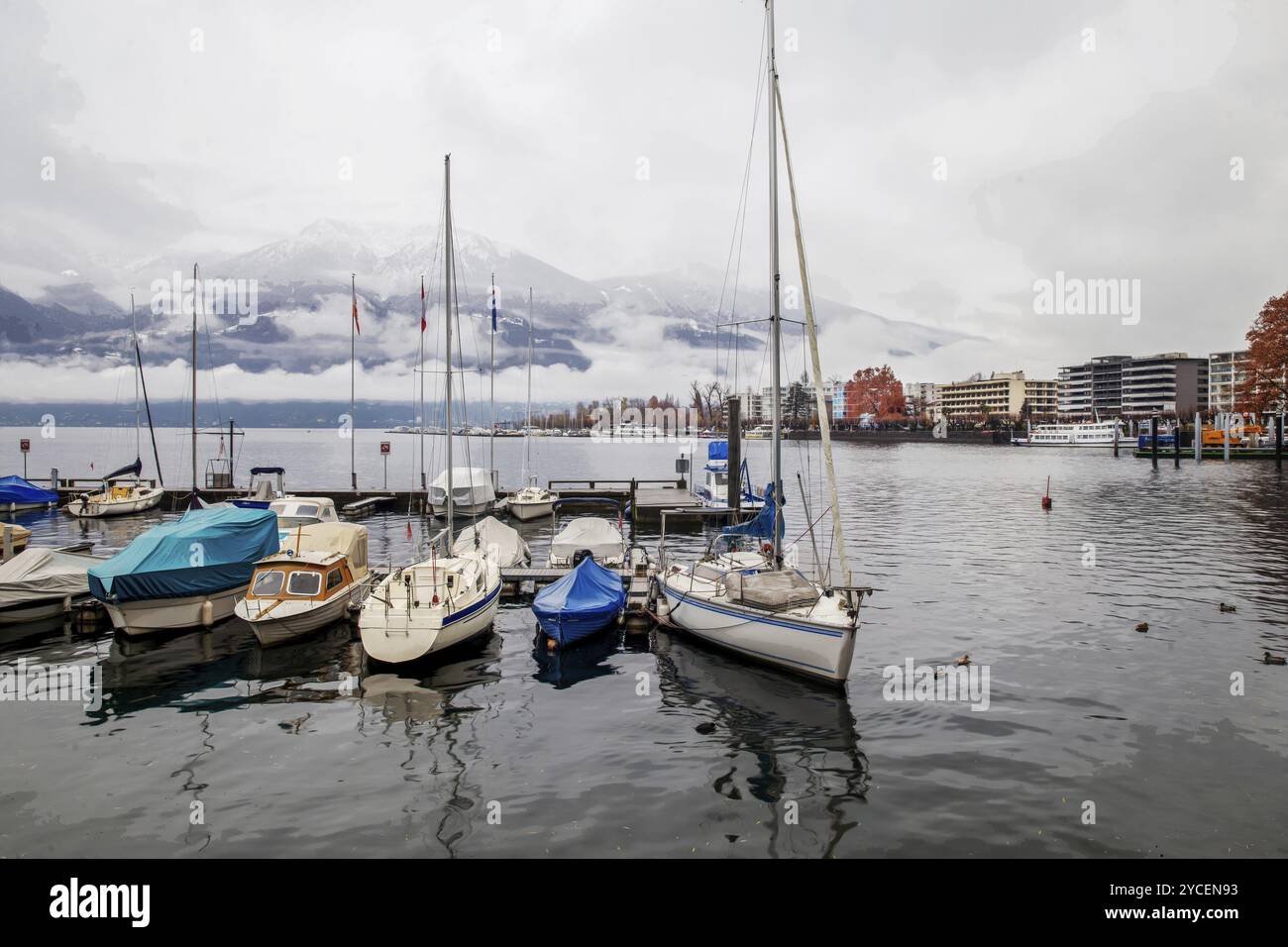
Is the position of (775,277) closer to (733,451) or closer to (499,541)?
(499,541)

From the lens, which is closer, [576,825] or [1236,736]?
[576,825]

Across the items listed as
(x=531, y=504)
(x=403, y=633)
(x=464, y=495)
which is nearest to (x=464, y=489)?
(x=464, y=495)

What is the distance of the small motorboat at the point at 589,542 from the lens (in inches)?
1340

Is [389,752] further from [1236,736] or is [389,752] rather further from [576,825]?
[1236,736]

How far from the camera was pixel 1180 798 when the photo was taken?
13633 mm

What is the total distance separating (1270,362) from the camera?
99.9 m

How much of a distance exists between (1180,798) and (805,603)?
928 cm

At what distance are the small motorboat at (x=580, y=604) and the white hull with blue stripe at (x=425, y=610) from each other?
2.07m

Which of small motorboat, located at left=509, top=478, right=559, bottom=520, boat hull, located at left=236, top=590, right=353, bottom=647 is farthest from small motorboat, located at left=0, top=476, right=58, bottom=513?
boat hull, located at left=236, top=590, right=353, bottom=647

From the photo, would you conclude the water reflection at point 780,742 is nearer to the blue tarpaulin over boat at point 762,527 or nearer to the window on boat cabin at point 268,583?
the blue tarpaulin over boat at point 762,527

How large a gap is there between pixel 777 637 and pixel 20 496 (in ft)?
229

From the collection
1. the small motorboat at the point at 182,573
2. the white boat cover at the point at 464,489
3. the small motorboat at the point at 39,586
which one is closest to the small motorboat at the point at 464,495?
the white boat cover at the point at 464,489
